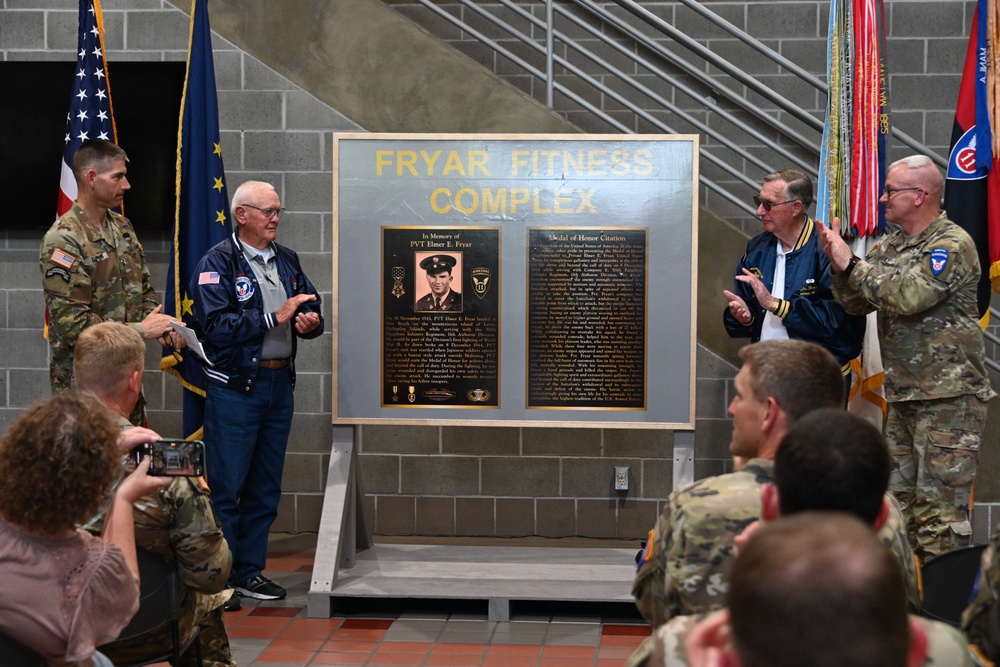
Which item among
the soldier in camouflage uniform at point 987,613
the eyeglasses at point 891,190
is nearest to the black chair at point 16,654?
the soldier in camouflage uniform at point 987,613

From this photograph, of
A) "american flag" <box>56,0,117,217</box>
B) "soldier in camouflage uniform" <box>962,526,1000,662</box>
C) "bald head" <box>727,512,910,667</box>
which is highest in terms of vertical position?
"american flag" <box>56,0,117,217</box>

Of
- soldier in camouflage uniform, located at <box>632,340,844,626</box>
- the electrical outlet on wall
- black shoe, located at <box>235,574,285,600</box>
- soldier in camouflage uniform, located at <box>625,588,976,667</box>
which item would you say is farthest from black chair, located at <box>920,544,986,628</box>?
the electrical outlet on wall

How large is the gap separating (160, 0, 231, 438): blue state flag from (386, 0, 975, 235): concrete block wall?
5.69 feet

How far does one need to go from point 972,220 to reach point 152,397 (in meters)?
4.34

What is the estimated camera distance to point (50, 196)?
20.3 feet

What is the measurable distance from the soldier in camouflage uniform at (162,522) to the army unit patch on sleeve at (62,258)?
1648mm

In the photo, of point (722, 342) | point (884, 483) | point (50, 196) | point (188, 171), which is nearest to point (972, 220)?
point (722, 342)

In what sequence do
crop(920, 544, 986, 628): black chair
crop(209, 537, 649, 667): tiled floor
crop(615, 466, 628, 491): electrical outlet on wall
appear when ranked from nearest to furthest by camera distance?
crop(920, 544, 986, 628): black chair → crop(209, 537, 649, 667): tiled floor → crop(615, 466, 628, 491): electrical outlet on wall

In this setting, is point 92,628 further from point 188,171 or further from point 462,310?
point 188,171

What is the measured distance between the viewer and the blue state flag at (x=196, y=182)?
531 centimetres

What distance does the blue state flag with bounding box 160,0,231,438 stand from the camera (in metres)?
5.31

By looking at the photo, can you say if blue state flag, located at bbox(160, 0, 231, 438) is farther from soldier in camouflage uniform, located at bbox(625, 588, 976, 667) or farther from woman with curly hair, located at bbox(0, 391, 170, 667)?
soldier in camouflage uniform, located at bbox(625, 588, 976, 667)

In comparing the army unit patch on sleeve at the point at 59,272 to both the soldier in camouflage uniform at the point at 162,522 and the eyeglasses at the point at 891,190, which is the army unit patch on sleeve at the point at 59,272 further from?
the eyeglasses at the point at 891,190

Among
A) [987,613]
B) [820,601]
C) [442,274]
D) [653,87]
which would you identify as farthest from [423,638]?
[653,87]
